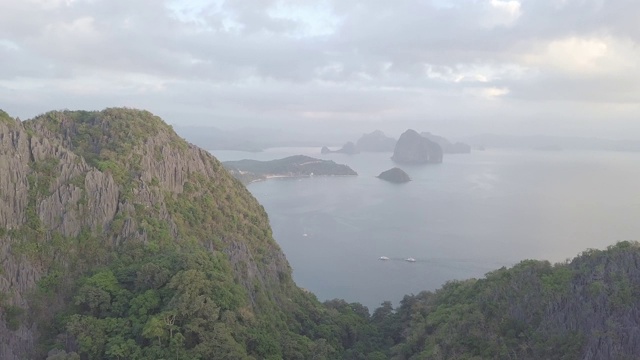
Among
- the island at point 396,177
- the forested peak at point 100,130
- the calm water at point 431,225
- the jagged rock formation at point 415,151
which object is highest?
the jagged rock formation at point 415,151

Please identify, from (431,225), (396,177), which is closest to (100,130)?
(431,225)

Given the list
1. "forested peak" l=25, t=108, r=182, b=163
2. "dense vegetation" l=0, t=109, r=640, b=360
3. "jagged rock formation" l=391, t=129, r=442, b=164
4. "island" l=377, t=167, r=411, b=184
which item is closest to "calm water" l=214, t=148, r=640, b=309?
"island" l=377, t=167, r=411, b=184

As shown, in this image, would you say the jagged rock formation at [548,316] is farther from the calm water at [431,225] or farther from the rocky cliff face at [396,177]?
the rocky cliff face at [396,177]

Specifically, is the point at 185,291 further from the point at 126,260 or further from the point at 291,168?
the point at 291,168

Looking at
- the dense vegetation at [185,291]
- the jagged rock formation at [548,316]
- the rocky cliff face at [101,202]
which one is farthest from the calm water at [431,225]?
the jagged rock formation at [548,316]

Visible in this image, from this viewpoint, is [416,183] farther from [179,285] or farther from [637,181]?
[179,285]
